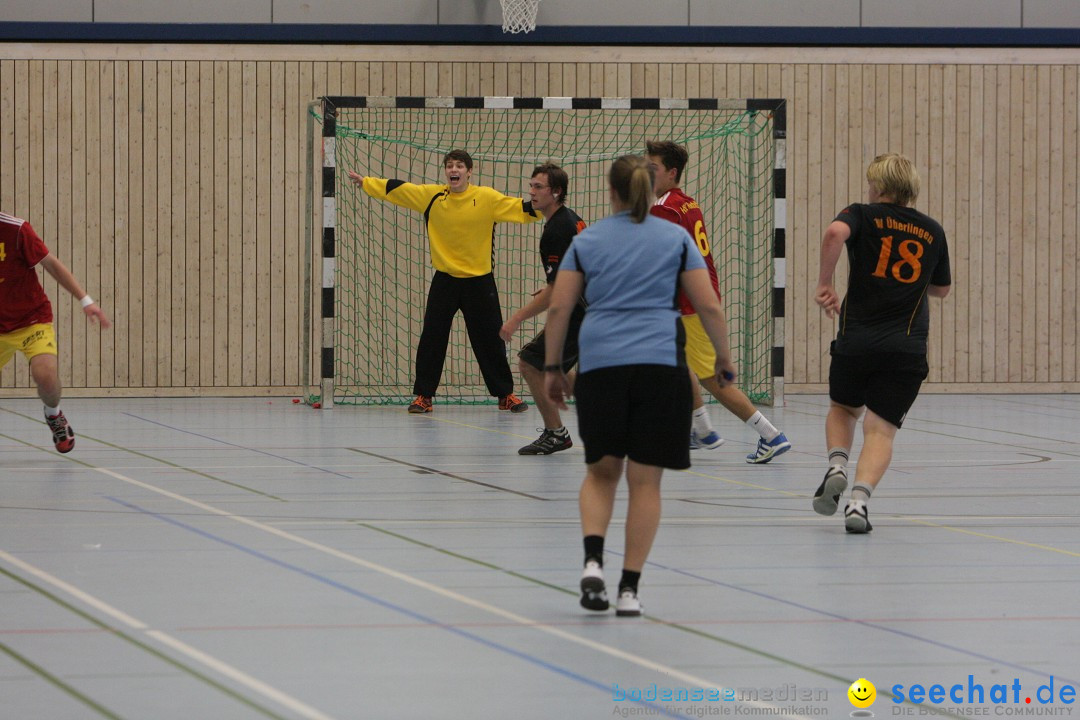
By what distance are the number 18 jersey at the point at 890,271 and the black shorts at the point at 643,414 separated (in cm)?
208

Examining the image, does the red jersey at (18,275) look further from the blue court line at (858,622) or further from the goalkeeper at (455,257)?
the blue court line at (858,622)

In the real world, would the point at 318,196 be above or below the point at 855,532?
above

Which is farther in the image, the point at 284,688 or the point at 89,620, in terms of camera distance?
the point at 89,620

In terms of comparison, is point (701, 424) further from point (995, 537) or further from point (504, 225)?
point (504, 225)

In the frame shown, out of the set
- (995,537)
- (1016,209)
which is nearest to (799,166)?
(1016,209)

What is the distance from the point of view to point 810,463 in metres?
9.06

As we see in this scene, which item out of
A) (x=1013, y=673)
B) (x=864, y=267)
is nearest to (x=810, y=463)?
(x=864, y=267)

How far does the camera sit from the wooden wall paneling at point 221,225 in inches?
580

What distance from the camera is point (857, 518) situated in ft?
20.5

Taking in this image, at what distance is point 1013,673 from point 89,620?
2.77 metres

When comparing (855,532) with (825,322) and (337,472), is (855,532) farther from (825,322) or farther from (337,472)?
(825,322)

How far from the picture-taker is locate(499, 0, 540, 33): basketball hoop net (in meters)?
14.7

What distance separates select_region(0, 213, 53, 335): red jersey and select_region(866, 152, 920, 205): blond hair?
195 inches

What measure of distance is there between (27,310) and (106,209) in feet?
20.5
